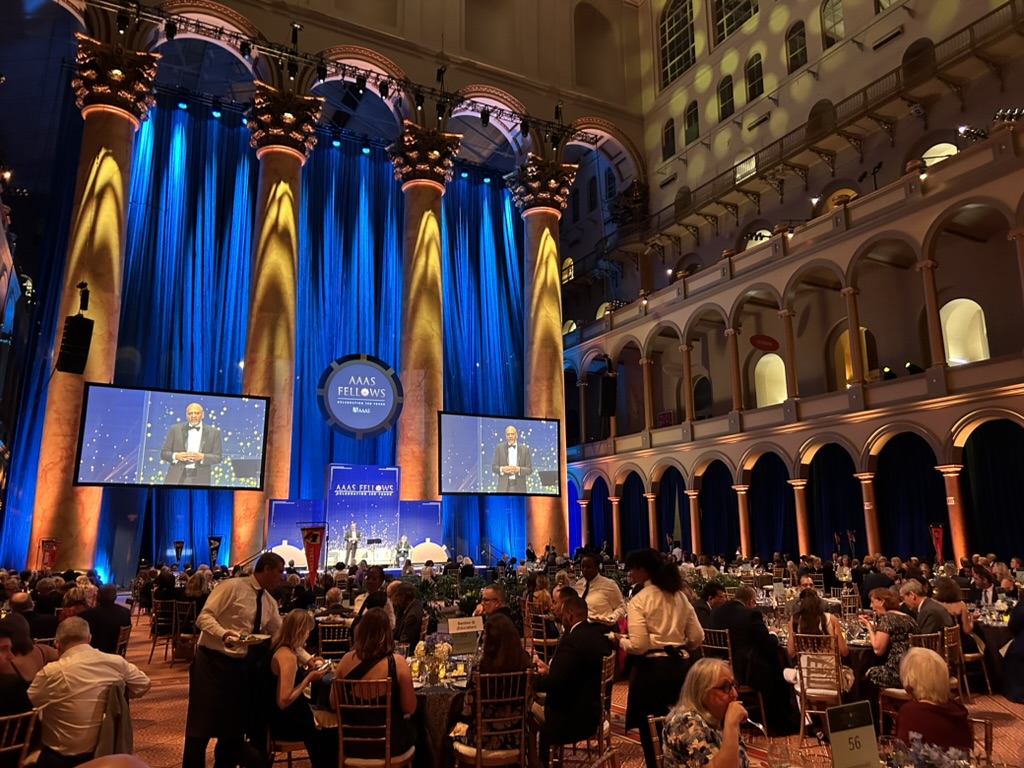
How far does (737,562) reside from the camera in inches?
698

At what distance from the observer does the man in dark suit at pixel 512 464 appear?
18.6 meters

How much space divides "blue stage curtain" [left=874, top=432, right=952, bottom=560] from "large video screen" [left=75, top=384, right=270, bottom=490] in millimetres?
13675

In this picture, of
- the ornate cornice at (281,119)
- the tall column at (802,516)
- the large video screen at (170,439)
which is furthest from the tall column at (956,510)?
the ornate cornice at (281,119)

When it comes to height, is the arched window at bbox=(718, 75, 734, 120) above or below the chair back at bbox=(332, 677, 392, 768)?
above

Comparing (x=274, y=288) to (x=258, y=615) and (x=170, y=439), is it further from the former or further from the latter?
(x=258, y=615)

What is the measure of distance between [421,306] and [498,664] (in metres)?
16.6

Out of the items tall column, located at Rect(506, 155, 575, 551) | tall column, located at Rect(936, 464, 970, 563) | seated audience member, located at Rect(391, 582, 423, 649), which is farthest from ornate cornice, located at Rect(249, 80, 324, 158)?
tall column, located at Rect(936, 464, 970, 563)

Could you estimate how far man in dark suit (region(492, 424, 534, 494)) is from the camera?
61.2 feet

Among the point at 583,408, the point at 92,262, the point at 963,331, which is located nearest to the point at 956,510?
the point at 963,331

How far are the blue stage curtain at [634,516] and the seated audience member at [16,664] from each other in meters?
21.3

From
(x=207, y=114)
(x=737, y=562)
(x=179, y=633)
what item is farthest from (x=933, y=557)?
(x=207, y=114)

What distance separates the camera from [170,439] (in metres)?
15.0

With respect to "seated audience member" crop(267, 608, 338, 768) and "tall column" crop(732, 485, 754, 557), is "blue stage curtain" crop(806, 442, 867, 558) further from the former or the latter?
"seated audience member" crop(267, 608, 338, 768)

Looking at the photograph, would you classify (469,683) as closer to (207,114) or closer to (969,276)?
(969,276)
